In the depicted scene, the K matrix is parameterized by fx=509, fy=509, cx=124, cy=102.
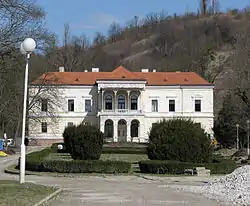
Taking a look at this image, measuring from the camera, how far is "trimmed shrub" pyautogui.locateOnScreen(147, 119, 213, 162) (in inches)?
1118

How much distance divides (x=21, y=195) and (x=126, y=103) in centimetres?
6487

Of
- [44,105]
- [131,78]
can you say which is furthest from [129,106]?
[44,105]

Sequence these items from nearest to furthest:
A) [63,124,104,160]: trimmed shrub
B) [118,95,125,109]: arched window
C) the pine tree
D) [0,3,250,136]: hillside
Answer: [63,124,104,160]: trimmed shrub
the pine tree
[118,95,125,109]: arched window
[0,3,250,136]: hillside

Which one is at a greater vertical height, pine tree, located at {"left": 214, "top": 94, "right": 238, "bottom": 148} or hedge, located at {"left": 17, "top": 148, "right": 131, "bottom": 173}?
pine tree, located at {"left": 214, "top": 94, "right": 238, "bottom": 148}

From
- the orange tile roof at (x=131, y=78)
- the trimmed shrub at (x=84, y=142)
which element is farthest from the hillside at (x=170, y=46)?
the trimmed shrub at (x=84, y=142)

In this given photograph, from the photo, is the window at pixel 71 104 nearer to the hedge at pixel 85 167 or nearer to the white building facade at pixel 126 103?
the white building facade at pixel 126 103

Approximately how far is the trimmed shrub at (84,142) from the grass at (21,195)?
1386 centimetres

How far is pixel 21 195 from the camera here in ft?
46.3

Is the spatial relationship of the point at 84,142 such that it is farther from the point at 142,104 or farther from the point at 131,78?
the point at 142,104

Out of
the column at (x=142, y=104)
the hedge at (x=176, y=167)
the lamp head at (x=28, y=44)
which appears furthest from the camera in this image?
the column at (x=142, y=104)

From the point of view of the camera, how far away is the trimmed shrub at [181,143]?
93.1ft

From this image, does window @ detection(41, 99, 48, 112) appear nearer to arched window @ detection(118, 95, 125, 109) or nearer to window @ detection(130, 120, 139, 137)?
arched window @ detection(118, 95, 125, 109)

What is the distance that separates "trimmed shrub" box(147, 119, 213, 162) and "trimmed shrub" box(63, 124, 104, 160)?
369cm

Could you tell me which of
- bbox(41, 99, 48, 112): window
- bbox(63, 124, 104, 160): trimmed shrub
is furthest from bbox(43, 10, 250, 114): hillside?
bbox(63, 124, 104, 160): trimmed shrub
